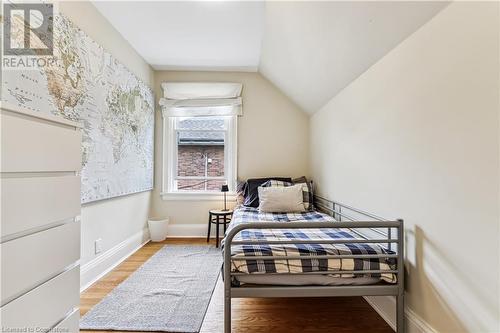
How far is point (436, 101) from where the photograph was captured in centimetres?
131

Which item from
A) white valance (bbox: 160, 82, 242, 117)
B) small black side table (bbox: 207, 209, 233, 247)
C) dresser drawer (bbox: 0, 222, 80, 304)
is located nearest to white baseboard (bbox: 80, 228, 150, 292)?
small black side table (bbox: 207, 209, 233, 247)

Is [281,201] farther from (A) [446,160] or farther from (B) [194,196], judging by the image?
(A) [446,160]

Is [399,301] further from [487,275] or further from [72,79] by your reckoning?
[72,79]

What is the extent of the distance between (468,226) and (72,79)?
104 inches

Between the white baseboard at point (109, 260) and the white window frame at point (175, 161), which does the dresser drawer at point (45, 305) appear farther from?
the white window frame at point (175, 161)

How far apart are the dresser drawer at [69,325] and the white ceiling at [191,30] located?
7.87 feet

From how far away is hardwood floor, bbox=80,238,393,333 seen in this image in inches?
64.6

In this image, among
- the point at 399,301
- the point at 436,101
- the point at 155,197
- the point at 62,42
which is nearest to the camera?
the point at 436,101

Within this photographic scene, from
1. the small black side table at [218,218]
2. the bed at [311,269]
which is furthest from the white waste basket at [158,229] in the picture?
the bed at [311,269]

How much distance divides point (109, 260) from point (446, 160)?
2871 millimetres

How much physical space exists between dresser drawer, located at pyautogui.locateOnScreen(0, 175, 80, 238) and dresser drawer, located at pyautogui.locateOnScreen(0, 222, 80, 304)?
0.04 metres

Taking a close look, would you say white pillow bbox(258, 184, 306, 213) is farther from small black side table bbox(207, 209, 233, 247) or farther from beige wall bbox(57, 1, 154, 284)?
beige wall bbox(57, 1, 154, 284)

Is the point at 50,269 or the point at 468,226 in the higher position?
the point at 468,226

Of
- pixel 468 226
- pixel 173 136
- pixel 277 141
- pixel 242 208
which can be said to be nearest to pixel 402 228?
pixel 468 226
